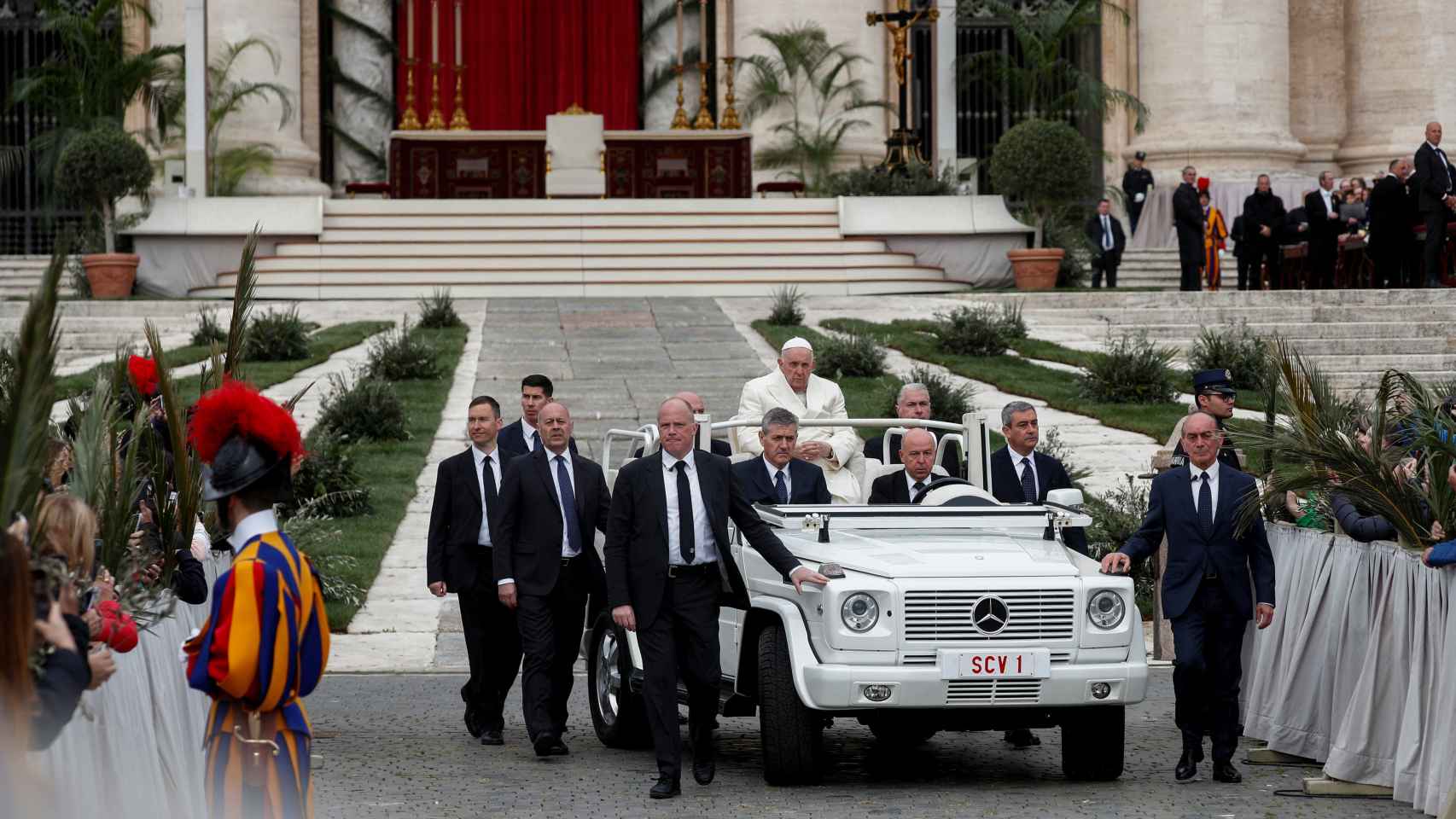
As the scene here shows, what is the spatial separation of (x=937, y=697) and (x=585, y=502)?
2.42 meters

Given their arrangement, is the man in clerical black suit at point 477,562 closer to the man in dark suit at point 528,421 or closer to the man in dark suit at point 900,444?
the man in dark suit at point 528,421

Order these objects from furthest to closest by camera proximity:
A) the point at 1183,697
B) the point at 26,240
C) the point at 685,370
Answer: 1. the point at 26,240
2. the point at 685,370
3. the point at 1183,697

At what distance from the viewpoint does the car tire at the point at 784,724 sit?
29.8ft

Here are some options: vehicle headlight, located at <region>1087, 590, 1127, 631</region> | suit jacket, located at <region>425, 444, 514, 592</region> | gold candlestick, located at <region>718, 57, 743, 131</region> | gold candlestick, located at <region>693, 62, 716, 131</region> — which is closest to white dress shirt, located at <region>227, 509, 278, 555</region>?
vehicle headlight, located at <region>1087, 590, 1127, 631</region>

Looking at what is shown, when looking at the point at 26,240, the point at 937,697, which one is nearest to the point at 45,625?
the point at 937,697

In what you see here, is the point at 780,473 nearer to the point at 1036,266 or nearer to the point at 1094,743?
the point at 1094,743

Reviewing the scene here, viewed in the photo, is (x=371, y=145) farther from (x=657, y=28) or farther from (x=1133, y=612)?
(x=1133, y=612)

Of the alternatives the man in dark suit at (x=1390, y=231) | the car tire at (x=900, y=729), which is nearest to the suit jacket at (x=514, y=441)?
the car tire at (x=900, y=729)

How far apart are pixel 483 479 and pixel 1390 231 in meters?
18.6

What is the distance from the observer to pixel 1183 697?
9438 mm

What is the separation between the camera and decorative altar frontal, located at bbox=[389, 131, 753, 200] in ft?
113

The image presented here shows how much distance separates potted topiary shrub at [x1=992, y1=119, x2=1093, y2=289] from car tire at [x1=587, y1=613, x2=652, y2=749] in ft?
64.1

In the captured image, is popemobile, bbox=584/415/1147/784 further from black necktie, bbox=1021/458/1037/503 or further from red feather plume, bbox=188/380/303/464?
red feather plume, bbox=188/380/303/464

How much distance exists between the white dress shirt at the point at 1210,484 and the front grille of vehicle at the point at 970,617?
39.6 inches
